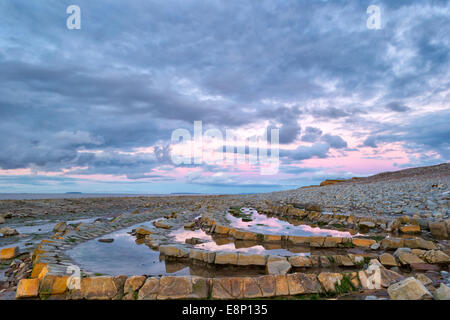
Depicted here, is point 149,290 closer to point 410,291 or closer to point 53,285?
point 53,285

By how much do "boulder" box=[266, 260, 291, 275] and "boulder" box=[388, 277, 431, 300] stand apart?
241 cm

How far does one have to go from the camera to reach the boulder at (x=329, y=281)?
201 inches

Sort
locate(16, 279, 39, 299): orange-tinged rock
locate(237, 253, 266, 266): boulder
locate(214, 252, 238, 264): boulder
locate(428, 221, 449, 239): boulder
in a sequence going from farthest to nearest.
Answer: locate(428, 221, 449, 239): boulder → locate(214, 252, 238, 264): boulder → locate(237, 253, 266, 266): boulder → locate(16, 279, 39, 299): orange-tinged rock

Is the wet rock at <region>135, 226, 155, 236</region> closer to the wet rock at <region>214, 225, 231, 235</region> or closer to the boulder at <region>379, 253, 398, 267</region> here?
the wet rock at <region>214, 225, 231, 235</region>

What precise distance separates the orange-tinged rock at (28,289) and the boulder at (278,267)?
16.5 feet

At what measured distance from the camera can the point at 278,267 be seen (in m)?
6.43

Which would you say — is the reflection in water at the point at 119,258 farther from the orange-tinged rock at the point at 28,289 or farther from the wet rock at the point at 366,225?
the wet rock at the point at 366,225

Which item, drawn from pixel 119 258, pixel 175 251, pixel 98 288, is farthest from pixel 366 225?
pixel 98 288

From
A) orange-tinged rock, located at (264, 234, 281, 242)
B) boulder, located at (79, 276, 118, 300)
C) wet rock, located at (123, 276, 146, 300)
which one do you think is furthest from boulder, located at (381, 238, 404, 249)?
boulder, located at (79, 276, 118, 300)

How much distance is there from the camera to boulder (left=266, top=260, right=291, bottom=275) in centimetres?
631

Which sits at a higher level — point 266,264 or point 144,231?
point 144,231

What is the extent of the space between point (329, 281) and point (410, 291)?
54.8 inches
